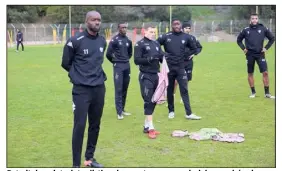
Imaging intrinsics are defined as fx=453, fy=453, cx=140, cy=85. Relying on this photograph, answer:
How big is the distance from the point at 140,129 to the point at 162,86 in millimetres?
1016

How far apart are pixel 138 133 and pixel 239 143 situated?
2.03 metres

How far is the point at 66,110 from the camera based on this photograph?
11.5 meters

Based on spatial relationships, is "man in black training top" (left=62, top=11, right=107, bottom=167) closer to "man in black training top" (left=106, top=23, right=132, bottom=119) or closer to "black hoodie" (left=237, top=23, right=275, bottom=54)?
"man in black training top" (left=106, top=23, right=132, bottom=119)

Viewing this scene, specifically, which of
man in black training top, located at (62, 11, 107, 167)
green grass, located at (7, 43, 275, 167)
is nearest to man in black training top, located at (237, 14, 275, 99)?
green grass, located at (7, 43, 275, 167)

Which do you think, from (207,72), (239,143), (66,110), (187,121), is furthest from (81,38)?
(207,72)

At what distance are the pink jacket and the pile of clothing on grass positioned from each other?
0.73 metres

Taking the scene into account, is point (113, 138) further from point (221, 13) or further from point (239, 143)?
point (221, 13)

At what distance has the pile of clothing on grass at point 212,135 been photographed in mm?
8266

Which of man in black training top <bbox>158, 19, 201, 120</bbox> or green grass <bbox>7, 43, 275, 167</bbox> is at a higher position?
man in black training top <bbox>158, 19, 201, 120</bbox>

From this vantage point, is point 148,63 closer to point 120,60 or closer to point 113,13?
point 120,60

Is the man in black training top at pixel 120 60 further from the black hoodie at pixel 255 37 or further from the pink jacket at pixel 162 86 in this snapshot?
the black hoodie at pixel 255 37

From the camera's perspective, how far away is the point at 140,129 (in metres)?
9.38

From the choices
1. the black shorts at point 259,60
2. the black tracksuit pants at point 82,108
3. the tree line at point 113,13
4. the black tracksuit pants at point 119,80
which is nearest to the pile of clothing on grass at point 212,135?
the black tracksuit pants at point 119,80

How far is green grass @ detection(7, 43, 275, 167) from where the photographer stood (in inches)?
280
